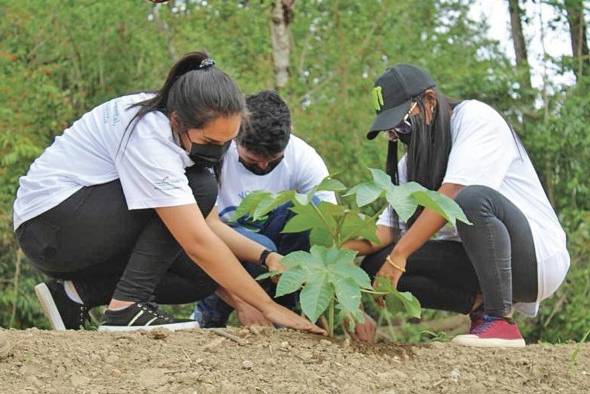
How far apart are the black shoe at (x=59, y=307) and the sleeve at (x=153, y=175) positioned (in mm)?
674

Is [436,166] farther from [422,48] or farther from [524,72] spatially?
[422,48]

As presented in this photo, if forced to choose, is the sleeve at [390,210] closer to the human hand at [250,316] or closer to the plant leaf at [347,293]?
the human hand at [250,316]

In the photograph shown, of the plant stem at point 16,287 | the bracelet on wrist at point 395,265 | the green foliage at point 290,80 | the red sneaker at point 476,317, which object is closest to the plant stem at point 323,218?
the bracelet on wrist at point 395,265

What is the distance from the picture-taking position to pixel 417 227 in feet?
12.3

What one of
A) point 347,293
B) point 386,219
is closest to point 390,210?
point 386,219

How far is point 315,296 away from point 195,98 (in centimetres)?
75

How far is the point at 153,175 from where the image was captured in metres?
3.58

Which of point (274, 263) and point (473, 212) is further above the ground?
point (473, 212)

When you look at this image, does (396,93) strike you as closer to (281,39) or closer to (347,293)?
(347,293)

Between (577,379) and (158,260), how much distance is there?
1393 mm

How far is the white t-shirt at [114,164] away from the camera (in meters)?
3.58

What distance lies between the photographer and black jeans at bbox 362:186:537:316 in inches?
148

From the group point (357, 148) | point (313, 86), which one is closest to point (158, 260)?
point (357, 148)

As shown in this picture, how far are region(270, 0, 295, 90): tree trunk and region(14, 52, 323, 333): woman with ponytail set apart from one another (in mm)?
4122
